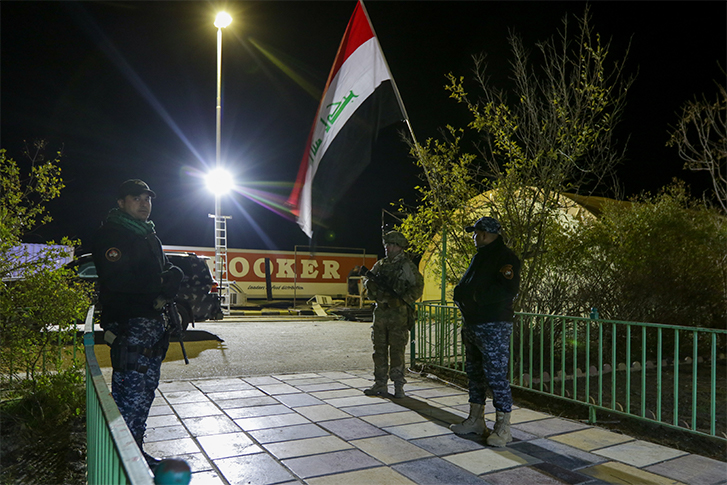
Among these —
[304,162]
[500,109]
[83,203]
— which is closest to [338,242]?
[83,203]

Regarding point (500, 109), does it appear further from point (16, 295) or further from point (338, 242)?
point (338, 242)

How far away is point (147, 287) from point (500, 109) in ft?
17.2

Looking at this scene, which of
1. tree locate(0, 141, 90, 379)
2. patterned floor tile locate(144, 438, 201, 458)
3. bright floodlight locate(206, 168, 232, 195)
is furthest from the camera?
bright floodlight locate(206, 168, 232, 195)

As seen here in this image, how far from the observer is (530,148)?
6586 mm

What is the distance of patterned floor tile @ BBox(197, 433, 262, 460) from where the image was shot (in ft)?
11.7

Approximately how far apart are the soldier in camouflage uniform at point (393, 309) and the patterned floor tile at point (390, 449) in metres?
1.45

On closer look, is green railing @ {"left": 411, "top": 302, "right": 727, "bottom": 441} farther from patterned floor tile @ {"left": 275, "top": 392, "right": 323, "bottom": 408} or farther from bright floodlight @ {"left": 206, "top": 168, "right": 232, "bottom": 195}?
bright floodlight @ {"left": 206, "top": 168, "right": 232, "bottom": 195}

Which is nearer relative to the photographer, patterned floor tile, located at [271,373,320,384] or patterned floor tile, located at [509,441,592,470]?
patterned floor tile, located at [509,441,592,470]

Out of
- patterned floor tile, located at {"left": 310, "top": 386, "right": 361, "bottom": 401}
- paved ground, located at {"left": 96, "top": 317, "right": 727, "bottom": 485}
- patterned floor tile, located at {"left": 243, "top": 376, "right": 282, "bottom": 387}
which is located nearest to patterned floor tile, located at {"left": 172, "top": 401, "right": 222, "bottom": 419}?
paved ground, located at {"left": 96, "top": 317, "right": 727, "bottom": 485}

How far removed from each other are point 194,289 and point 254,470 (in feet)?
24.1

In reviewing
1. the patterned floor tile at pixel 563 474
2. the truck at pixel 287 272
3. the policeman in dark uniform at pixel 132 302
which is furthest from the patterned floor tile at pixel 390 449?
the truck at pixel 287 272

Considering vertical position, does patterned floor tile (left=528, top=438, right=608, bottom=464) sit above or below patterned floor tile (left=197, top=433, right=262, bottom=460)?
below

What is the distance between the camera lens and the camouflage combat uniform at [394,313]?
17.8 ft

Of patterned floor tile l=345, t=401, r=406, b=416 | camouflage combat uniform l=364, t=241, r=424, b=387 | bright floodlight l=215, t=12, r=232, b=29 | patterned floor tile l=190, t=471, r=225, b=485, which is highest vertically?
bright floodlight l=215, t=12, r=232, b=29
